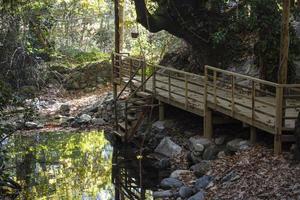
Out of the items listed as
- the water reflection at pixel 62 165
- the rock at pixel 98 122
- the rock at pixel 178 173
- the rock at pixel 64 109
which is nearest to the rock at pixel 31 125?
the water reflection at pixel 62 165

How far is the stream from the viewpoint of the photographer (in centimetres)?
1240

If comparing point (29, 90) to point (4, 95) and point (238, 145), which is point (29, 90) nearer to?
point (4, 95)

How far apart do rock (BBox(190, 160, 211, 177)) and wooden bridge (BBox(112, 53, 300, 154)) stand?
1314 mm

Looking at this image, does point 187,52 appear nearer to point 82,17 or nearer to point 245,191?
point 245,191

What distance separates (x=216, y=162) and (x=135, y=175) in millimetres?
2704

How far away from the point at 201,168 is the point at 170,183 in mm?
883

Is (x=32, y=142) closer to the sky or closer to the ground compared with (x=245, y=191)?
closer to the ground

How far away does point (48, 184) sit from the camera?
12.9 metres

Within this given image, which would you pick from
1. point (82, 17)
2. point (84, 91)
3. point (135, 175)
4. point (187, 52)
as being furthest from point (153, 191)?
point (82, 17)

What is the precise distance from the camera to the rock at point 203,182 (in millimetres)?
11003

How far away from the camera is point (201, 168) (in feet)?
39.9

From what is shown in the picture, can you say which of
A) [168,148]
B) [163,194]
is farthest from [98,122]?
[163,194]

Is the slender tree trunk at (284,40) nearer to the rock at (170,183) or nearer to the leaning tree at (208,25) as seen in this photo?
the rock at (170,183)

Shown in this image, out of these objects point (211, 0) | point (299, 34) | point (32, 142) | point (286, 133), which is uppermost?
point (211, 0)
